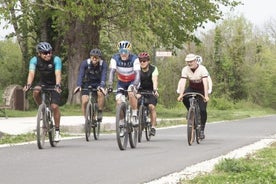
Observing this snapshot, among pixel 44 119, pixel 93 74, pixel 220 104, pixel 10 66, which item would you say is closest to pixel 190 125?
pixel 93 74

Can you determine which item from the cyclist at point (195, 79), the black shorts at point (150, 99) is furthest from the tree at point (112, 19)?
the cyclist at point (195, 79)

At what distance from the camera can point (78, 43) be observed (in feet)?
109

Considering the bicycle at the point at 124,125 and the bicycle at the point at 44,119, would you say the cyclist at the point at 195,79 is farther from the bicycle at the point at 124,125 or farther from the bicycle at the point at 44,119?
the bicycle at the point at 44,119

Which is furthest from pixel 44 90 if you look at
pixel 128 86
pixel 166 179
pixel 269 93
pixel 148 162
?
pixel 269 93

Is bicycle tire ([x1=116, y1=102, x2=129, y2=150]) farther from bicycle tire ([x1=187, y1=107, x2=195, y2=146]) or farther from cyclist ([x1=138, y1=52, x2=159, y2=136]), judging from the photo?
cyclist ([x1=138, y1=52, x2=159, y2=136])

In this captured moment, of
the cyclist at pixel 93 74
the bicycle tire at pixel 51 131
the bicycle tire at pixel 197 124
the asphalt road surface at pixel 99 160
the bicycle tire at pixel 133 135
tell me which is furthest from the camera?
the cyclist at pixel 93 74

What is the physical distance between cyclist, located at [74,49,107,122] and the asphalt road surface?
1067 mm

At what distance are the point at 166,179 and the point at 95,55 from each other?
6.54 meters

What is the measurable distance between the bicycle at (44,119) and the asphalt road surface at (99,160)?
227 millimetres

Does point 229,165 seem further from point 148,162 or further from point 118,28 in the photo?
point 118,28

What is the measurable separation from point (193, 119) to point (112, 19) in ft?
62.7

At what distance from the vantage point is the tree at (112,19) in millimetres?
30469

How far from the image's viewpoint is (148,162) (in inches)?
424

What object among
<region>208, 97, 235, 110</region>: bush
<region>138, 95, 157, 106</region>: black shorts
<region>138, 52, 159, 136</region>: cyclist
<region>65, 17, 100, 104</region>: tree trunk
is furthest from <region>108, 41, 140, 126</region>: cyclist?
<region>208, 97, 235, 110</region>: bush
